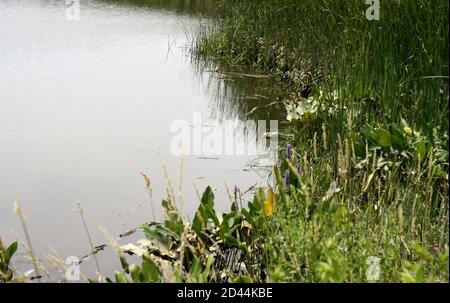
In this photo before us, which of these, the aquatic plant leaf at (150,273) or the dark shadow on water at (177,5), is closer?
the aquatic plant leaf at (150,273)

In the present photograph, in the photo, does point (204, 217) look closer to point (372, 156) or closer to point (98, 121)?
point (372, 156)

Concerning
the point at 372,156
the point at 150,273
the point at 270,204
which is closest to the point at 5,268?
the point at 150,273

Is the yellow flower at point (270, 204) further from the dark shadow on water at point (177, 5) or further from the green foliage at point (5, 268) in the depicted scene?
the dark shadow on water at point (177, 5)

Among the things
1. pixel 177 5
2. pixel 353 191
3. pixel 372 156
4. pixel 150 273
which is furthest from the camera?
pixel 177 5

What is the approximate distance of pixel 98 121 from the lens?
471 cm

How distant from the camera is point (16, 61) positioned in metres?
6.38

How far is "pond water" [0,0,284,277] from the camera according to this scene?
328cm

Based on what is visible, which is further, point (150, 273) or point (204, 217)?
point (204, 217)

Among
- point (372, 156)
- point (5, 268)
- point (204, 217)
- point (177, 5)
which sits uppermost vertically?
point (177, 5)

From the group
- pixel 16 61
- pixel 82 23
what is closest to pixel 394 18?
pixel 16 61

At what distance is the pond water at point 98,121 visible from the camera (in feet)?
10.8

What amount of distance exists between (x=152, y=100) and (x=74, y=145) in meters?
1.29

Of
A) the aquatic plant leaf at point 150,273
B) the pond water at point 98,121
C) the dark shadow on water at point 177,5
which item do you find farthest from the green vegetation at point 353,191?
the dark shadow on water at point 177,5

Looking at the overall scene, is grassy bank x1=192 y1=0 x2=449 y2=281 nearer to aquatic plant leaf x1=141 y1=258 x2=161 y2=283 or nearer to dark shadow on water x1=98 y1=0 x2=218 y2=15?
aquatic plant leaf x1=141 y1=258 x2=161 y2=283
